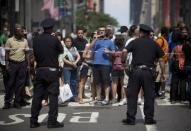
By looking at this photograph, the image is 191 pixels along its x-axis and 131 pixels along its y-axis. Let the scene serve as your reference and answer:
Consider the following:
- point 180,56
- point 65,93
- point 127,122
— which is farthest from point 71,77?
point 127,122

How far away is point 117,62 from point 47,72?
4174 millimetres

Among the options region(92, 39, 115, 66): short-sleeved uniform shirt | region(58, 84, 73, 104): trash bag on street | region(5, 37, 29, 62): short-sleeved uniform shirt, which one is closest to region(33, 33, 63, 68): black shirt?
region(5, 37, 29, 62): short-sleeved uniform shirt

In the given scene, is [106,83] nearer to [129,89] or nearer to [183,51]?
[183,51]

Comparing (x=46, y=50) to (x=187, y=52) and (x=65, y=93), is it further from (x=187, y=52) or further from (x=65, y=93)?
(x=187, y=52)

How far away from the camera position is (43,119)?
15.3 metres

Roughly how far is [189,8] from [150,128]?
53617 millimetres

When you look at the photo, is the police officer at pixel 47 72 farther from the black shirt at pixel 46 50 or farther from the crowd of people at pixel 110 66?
the crowd of people at pixel 110 66

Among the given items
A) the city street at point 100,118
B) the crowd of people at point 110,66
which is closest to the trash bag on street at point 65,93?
the city street at point 100,118

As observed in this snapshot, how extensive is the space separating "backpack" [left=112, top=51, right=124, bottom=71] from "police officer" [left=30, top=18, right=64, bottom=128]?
3896 mm

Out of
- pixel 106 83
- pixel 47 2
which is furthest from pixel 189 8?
pixel 106 83

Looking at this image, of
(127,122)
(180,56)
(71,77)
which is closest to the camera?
(127,122)

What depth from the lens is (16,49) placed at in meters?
17.0

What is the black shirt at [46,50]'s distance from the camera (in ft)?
46.4

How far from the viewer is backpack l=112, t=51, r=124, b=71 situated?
1800 cm
